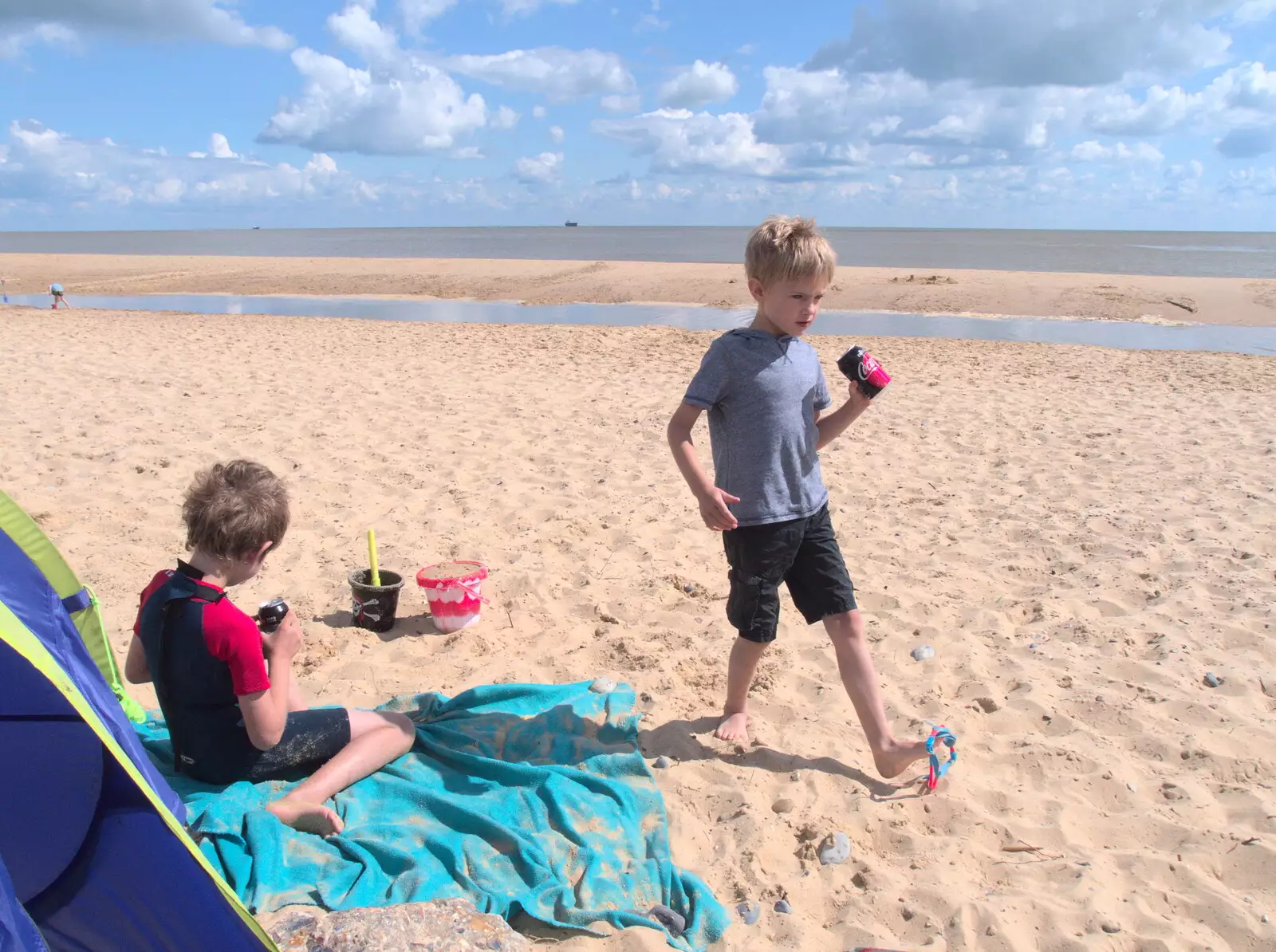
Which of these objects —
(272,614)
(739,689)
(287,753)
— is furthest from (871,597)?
(272,614)

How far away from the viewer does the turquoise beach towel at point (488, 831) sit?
250 cm

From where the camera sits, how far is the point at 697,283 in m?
24.4

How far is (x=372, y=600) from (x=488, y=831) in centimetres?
163

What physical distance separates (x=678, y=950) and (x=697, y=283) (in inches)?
904

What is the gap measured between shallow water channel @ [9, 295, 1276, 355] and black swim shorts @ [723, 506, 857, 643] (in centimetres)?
1255

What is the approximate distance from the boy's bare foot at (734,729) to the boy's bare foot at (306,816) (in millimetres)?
1371

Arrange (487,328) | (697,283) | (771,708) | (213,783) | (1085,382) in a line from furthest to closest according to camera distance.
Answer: (697,283) < (487,328) < (1085,382) < (771,708) < (213,783)

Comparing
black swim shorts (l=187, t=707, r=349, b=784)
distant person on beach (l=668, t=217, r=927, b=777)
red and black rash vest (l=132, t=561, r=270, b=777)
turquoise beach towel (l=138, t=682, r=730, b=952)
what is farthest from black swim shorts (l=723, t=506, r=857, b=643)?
red and black rash vest (l=132, t=561, r=270, b=777)

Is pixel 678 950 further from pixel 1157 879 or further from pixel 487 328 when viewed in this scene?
pixel 487 328

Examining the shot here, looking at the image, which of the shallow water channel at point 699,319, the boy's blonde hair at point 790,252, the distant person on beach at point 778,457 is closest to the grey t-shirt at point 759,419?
the distant person on beach at point 778,457

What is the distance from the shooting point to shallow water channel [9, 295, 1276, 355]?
1531cm

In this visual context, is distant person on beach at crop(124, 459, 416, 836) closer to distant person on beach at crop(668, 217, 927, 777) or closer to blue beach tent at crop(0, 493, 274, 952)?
blue beach tent at crop(0, 493, 274, 952)

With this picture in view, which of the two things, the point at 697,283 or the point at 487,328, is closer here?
the point at 487,328

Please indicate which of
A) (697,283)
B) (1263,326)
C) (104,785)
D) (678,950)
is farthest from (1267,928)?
(697,283)
